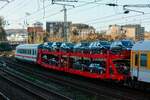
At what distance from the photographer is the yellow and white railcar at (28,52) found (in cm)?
4908

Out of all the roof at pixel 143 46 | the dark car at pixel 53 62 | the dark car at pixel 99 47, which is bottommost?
the dark car at pixel 53 62

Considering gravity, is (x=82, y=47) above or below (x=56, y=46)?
above

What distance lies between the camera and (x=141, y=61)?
23391 millimetres

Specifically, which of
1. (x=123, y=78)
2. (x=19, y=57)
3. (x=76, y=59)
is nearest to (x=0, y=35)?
(x=19, y=57)

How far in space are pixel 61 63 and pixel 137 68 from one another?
15.8 metres

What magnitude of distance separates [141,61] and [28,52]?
103ft

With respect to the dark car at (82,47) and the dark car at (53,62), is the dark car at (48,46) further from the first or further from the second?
the dark car at (82,47)

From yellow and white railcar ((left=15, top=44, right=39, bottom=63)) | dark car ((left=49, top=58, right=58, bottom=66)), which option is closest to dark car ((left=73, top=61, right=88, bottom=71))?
dark car ((left=49, top=58, right=58, bottom=66))

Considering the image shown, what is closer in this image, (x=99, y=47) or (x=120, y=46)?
(x=120, y=46)

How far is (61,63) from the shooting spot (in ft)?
127

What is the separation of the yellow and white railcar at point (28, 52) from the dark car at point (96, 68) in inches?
704

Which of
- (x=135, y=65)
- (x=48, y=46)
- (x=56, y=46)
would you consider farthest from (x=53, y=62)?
(x=135, y=65)

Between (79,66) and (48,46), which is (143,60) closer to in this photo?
(79,66)

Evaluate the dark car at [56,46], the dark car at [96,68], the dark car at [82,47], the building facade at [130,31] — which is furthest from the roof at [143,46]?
the building facade at [130,31]
